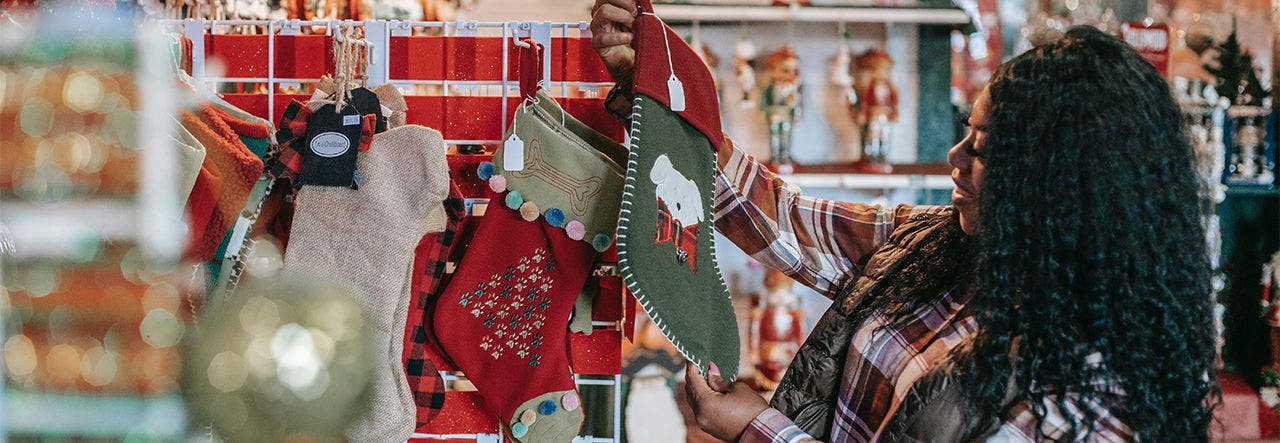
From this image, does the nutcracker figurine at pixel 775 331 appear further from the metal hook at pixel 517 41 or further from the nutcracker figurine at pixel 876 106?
the metal hook at pixel 517 41

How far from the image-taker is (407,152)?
1.29 m

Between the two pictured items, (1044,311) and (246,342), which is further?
(1044,311)

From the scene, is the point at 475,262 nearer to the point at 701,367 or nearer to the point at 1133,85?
the point at 701,367

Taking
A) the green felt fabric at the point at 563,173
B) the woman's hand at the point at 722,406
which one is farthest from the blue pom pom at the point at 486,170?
the woman's hand at the point at 722,406

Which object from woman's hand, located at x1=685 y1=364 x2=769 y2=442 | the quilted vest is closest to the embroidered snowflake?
woman's hand, located at x1=685 y1=364 x2=769 y2=442

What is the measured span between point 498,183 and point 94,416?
1.00 meters

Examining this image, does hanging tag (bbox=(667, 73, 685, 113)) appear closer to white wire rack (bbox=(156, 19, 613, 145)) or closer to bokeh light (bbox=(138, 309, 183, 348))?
white wire rack (bbox=(156, 19, 613, 145))

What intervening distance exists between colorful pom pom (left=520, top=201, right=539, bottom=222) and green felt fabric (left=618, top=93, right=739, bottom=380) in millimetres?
172

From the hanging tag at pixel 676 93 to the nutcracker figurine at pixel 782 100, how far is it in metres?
1.83

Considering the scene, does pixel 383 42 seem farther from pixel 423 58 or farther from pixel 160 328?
pixel 160 328

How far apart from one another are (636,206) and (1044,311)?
444 millimetres

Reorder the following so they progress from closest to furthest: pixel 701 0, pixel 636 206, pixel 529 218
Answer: pixel 636 206
pixel 529 218
pixel 701 0

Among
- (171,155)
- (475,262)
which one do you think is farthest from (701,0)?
(171,155)

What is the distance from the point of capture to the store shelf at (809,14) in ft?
9.78
